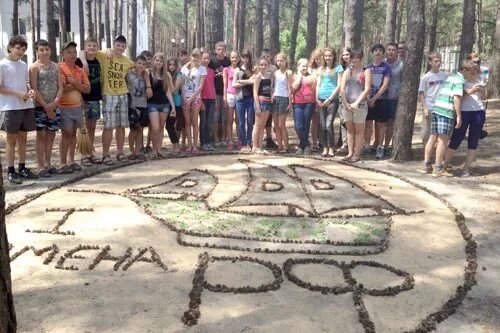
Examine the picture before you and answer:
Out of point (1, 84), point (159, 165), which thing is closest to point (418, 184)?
point (159, 165)

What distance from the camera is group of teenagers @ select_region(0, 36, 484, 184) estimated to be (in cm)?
710

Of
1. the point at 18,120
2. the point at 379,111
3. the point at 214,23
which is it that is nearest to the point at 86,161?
the point at 18,120

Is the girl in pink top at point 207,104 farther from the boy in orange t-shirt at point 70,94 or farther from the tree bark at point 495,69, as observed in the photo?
the tree bark at point 495,69

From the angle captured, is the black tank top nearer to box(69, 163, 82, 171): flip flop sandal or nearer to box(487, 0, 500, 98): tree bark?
box(69, 163, 82, 171): flip flop sandal

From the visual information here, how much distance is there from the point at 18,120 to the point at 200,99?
10.8 feet

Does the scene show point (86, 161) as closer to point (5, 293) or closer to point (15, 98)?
point (15, 98)

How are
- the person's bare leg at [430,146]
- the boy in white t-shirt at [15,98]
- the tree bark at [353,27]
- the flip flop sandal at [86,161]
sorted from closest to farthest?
the boy in white t-shirt at [15,98]
the person's bare leg at [430,146]
the flip flop sandal at [86,161]
the tree bark at [353,27]

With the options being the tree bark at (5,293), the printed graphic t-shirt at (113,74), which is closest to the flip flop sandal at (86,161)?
the printed graphic t-shirt at (113,74)

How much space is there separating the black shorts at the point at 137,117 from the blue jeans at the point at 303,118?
8.76 feet

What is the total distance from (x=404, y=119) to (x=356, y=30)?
444 cm

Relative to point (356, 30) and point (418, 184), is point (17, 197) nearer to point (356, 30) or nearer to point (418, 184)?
point (418, 184)

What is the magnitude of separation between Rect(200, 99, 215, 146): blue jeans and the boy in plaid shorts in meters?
3.90

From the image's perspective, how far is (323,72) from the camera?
8.92 meters

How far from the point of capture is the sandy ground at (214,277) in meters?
3.55
